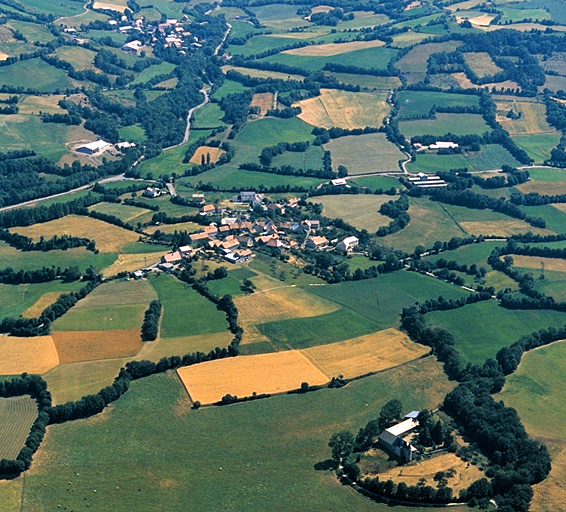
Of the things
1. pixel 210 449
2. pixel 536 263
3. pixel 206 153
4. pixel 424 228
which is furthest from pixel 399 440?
pixel 206 153

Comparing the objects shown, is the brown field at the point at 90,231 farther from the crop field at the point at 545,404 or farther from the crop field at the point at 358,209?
the crop field at the point at 545,404

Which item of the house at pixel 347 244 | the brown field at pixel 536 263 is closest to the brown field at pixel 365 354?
the house at pixel 347 244

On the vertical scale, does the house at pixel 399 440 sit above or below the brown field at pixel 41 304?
above

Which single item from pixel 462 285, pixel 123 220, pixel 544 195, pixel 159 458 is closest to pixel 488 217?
pixel 544 195

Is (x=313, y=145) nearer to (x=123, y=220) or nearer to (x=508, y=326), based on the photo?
(x=123, y=220)

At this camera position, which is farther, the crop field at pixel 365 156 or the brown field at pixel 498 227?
the crop field at pixel 365 156

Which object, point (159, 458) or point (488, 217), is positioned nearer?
point (159, 458)

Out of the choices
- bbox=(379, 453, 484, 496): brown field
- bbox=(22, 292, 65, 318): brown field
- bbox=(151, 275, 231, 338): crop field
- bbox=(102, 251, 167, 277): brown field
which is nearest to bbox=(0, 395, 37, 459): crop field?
bbox=(22, 292, 65, 318): brown field
